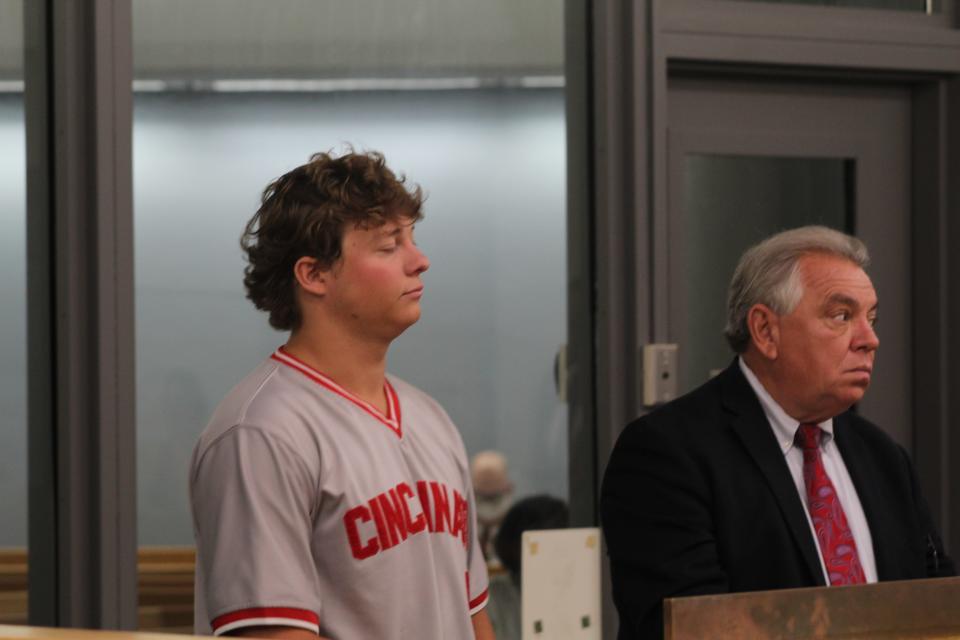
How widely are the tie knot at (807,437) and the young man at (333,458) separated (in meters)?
0.67

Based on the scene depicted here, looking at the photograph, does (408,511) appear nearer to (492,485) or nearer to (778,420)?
(778,420)

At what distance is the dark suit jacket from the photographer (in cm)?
214

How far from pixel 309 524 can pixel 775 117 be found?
231 centimetres


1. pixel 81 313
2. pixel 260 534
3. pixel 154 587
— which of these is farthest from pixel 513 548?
pixel 260 534

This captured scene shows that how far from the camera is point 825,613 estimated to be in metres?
1.24

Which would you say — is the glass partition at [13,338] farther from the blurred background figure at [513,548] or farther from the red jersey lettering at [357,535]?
the red jersey lettering at [357,535]

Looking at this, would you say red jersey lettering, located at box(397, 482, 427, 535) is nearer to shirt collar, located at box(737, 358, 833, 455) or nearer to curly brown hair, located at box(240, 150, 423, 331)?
curly brown hair, located at box(240, 150, 423, 331)

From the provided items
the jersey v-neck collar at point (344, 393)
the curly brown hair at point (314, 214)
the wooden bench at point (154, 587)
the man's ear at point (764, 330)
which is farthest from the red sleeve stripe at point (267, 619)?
the wooden bench at point (154, 587)

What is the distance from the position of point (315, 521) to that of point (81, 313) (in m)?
1.35

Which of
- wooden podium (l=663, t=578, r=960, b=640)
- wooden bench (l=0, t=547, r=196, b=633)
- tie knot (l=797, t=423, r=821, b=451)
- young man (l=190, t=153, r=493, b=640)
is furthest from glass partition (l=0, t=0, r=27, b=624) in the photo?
wooden podium (l=663, t=578, r=960, b=640)

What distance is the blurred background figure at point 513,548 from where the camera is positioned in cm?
334

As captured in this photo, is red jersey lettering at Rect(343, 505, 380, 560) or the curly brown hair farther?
the curly brown hair

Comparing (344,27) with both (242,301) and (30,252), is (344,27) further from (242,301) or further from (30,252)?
(30,252)

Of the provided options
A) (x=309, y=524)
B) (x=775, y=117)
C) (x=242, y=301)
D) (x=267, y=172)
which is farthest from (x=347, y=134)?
(x=309, y=524)
